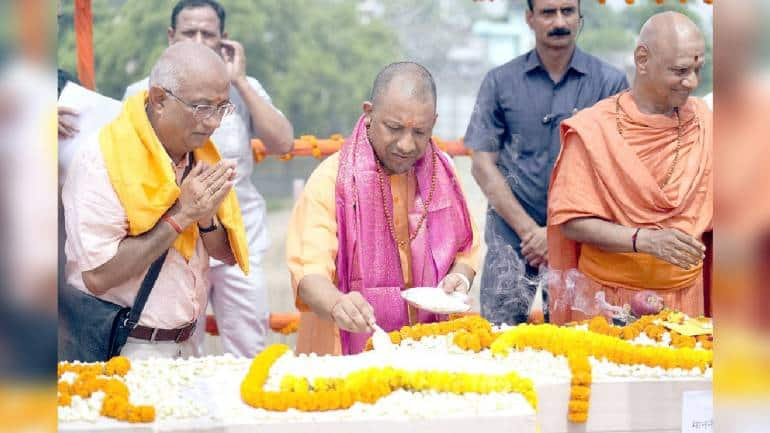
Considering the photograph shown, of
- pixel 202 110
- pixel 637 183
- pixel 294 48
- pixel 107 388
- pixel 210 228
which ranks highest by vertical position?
pixel 294 48

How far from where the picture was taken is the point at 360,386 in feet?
9.34

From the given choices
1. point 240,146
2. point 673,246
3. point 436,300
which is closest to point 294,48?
point 240,146

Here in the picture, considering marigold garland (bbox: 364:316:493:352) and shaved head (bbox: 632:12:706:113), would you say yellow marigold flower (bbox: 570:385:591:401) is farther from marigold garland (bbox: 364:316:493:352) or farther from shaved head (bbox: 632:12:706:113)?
shaved head (bbox: 632:12:706:113)

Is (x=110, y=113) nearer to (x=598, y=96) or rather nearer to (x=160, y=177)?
(x=160, y=177)

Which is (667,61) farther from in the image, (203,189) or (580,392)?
(203,189)

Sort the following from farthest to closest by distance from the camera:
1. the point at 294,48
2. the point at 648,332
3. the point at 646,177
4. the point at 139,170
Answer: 1. the point at 294,48
2. the point at 646,177
3. the point at 648,332
4. the point at 139,170

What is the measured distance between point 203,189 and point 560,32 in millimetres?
1610

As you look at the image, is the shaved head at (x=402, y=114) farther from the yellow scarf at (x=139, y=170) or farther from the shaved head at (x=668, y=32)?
the shaved head at (x=668, y=32)

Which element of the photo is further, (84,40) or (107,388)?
(84,40)

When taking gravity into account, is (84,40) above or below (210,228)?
above

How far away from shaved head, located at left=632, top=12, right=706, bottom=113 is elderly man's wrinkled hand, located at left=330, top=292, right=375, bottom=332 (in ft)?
4.43

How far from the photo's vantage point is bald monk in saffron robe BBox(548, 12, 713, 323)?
387 centimetres

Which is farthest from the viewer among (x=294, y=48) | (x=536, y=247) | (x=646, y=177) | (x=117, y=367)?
(x=294, y=48)

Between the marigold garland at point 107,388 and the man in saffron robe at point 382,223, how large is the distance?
2.07ft
